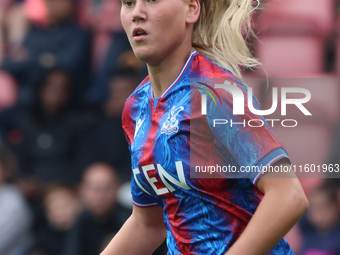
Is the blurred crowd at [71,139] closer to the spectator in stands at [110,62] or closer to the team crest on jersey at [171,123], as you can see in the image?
the spectator in stands at [110,62]

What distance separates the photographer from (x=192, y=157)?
1835 millimetres

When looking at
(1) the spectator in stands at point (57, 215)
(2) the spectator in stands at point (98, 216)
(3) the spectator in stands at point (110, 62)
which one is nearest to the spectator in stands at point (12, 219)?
(1) the spectator in stands at point (57, 215)

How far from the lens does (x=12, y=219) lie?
189 inches

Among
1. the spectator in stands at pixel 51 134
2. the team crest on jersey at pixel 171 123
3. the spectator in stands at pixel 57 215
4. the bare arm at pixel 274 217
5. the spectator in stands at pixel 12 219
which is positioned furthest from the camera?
the spectator in stands at pixel 51 134

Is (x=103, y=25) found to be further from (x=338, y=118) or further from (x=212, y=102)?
(x=212, y=102)

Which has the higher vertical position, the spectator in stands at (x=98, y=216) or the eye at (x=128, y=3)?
the eye at (x=128, y=3)

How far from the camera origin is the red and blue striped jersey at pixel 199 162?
5.67ft

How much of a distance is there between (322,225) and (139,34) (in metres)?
2.70

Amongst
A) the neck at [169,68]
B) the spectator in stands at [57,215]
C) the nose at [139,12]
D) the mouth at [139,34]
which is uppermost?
the nose at [139,12]

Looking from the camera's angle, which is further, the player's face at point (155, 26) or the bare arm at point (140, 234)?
the bare arm at point (140, 234)

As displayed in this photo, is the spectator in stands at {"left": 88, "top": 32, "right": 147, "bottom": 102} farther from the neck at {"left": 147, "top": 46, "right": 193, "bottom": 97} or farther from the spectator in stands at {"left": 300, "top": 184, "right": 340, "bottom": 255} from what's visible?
the neck at {"left": 147, "top": 46, "right": 193, "bottom": 97}

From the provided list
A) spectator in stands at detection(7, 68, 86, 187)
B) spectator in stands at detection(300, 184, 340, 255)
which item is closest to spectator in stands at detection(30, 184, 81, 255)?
spectator in stands at detection(7, 68, 86, 187)

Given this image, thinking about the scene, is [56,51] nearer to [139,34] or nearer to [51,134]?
[51,134]

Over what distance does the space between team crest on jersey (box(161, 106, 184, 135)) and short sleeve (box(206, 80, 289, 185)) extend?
0.13m
